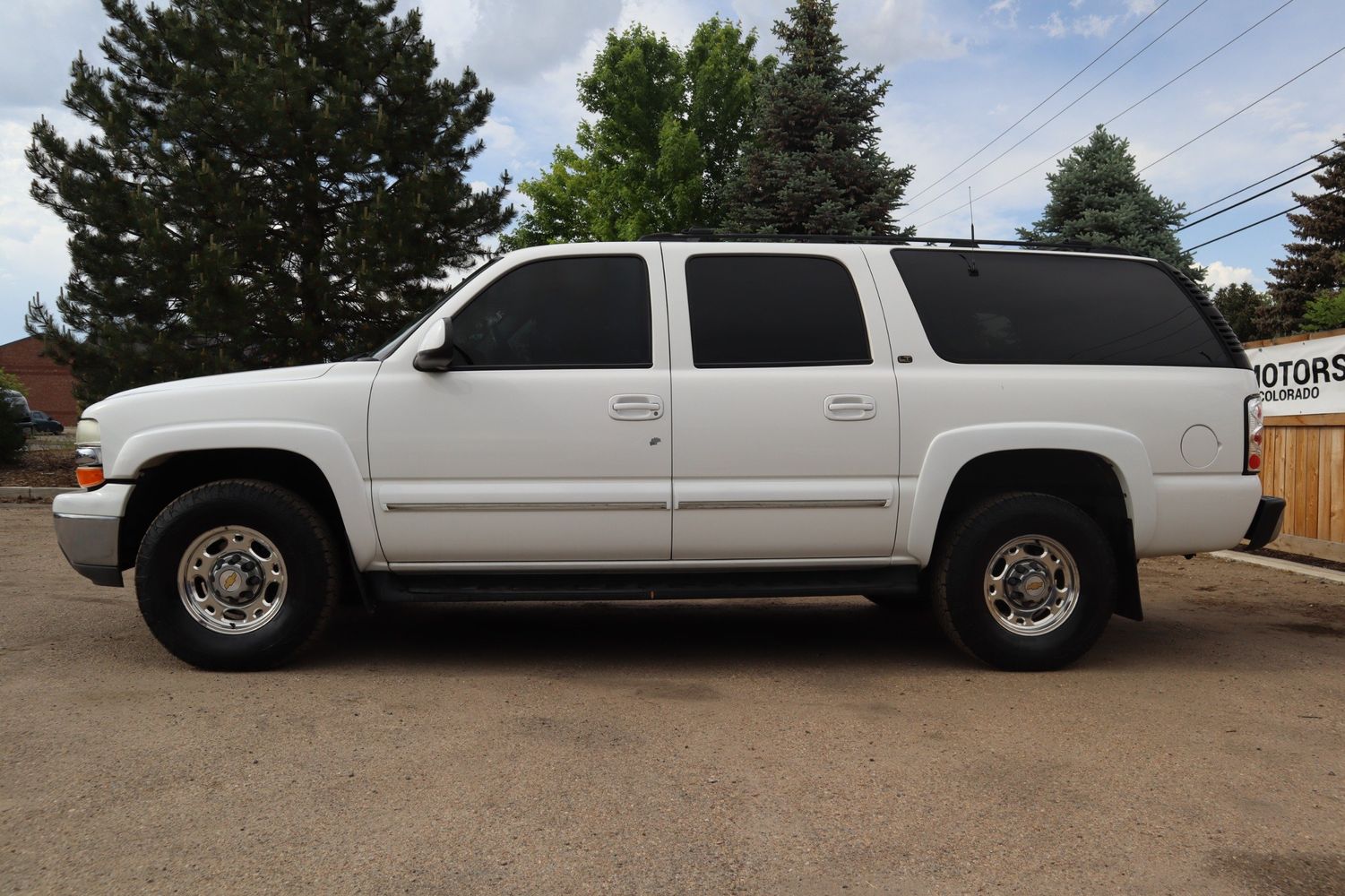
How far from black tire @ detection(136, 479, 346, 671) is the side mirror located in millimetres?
867

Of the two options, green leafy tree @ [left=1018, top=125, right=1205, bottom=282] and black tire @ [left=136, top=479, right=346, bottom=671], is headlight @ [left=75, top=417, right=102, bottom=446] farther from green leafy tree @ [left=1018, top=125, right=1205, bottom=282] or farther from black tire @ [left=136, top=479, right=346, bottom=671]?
green leafy tree @ [left=1018, top=125, right=1205, bottom=282]

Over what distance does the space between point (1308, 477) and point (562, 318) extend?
24.3 feet

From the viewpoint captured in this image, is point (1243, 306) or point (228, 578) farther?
point (1243, 306)

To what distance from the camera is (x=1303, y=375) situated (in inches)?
366

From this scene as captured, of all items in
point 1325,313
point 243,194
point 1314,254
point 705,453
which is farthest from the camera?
point 1314,254

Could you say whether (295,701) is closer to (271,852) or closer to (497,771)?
(497,771)

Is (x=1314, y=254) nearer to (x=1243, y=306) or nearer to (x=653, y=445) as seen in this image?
(x=1243, y=306)

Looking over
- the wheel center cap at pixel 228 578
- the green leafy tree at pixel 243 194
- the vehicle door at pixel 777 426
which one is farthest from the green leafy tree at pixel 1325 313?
the wheel center cap at pixel 228 578

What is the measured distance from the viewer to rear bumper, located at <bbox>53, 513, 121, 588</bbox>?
4914mm

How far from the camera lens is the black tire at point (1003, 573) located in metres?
5.05

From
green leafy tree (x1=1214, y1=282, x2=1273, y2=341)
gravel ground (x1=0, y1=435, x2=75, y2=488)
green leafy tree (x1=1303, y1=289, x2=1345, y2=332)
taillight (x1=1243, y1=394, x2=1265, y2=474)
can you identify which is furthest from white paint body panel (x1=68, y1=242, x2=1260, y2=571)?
green leafy tree (x1=1214, y1=282, x2=1273, y2=341)

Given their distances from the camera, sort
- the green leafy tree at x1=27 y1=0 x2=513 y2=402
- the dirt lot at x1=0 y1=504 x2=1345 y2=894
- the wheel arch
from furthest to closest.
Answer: the green leafy tree at x1=27 y1=0 x2=513 y2=402
the wheel arch
the dirt lot at x1=0 y1=504 x2=1345 y2=894

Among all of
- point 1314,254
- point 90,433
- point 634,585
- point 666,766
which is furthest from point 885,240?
point 1314,254

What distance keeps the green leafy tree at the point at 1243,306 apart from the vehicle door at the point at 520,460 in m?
60.6
